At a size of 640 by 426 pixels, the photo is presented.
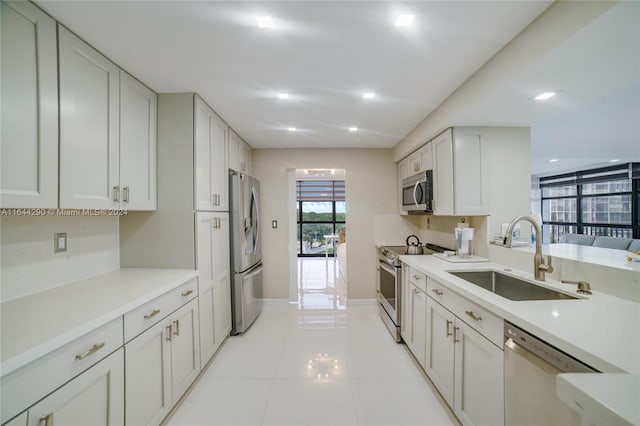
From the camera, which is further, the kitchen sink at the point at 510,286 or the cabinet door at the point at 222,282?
the cabinet door at the point at 222,282

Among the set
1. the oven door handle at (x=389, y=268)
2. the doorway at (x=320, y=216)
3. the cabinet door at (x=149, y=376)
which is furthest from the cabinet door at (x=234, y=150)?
the doorway at (x=320, y=216)

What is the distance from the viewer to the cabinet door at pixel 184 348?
169 centimetres

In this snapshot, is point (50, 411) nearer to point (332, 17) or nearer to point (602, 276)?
point (332, 17)

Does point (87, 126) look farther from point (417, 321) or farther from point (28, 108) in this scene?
point (417, 321)

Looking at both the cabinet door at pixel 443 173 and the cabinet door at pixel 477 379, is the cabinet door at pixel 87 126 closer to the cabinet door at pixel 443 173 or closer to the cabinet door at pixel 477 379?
the cabinet door at pixel 477 379

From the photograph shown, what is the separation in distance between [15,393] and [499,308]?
1910 mm

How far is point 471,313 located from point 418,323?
2.86 ft

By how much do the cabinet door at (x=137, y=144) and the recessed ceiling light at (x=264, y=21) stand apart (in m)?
1.11

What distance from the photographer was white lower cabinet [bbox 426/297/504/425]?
1252 millimetres

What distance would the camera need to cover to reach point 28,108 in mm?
1142

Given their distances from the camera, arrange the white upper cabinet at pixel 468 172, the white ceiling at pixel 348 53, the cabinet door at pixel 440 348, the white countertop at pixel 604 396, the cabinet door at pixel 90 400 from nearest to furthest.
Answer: the white countertop at pixel 604 396, the cabinet door at pixel 90 400, the white ceiling at pixel 348 53, the cabinet door at pixel 440 348, the white upper cabinet at pixel 468 172

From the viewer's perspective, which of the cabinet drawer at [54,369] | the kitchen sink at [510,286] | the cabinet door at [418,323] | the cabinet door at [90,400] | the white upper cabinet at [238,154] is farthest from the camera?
the white upper cabinet at [238,154]

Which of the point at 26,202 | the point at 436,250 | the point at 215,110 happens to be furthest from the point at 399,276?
the point at 26,202

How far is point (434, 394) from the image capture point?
188cm
